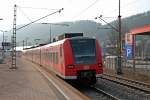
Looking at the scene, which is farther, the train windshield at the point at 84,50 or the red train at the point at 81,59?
the train windshield at the point at 84,50

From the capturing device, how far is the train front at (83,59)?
21688mm

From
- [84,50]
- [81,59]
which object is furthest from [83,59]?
[84,50]

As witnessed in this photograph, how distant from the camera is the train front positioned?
21.7 m

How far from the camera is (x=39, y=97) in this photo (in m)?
14.5

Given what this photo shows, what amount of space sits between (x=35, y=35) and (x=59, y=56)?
569ft

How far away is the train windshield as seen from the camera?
72.2 ft

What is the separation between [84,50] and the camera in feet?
73.6

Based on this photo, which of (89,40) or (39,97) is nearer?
(39,97)

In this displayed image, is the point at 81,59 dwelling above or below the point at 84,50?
below

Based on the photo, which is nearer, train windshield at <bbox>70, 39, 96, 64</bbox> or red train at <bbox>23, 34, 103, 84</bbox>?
red train at <bbox>23, 34, 103, 84</bbox>

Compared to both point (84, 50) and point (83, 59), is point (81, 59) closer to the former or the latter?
point (83, 59)

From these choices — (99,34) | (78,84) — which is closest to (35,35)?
(99,34)

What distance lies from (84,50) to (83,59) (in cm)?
64

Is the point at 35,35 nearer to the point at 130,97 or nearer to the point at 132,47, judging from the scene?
the point at 132,47
